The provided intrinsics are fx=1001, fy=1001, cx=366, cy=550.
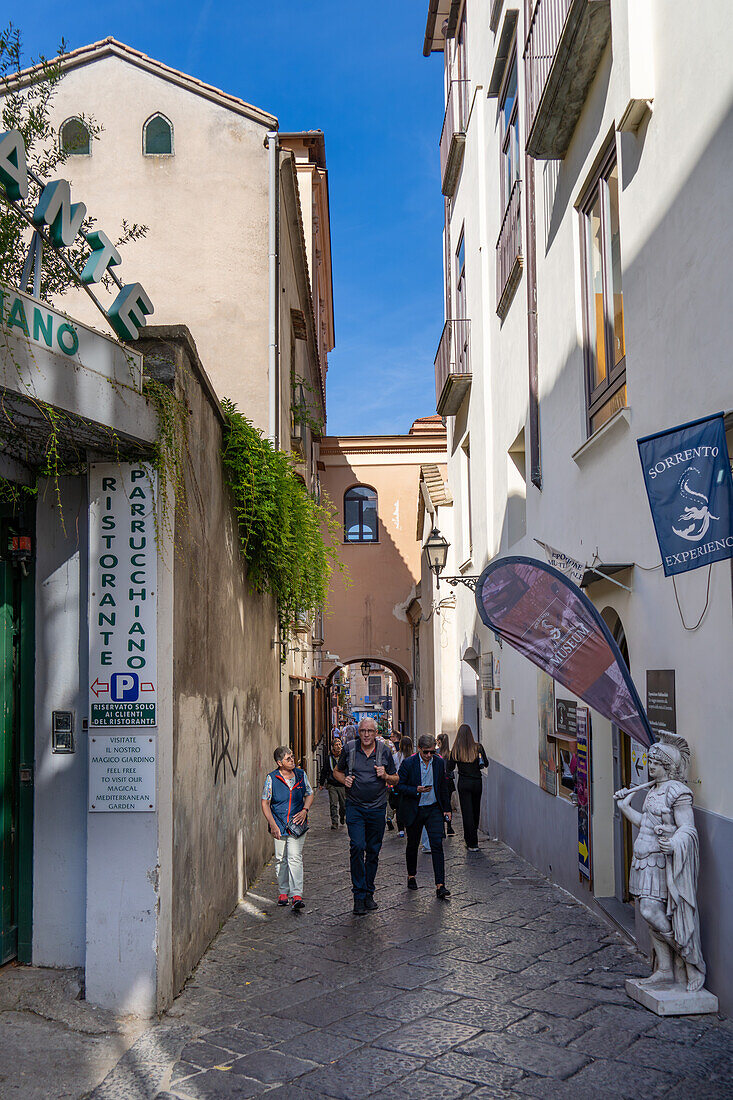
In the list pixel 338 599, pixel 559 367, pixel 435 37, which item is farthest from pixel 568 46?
pixel 338 599

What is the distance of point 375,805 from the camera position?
9141mm

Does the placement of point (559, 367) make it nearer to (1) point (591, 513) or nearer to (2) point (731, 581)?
(1) point (591, 513)

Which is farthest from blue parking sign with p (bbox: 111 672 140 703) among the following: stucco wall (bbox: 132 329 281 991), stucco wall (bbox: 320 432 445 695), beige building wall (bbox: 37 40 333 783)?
stucco wall (bbox: 320 432 445 695)

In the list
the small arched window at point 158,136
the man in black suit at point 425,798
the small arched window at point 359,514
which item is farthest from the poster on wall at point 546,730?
the small arched window at point 359,514

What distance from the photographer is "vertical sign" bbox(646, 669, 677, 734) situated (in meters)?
6.53

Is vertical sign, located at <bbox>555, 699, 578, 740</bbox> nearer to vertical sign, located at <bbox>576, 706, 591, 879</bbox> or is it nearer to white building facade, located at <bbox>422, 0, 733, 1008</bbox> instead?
white building facade, located at <bbox>422, 0, 733, 1008</bbox>

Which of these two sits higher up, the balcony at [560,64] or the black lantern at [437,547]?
the balcony at [560,64]

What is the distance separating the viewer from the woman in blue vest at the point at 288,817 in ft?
29.1

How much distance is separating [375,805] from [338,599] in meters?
20.2

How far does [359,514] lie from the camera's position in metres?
30.3

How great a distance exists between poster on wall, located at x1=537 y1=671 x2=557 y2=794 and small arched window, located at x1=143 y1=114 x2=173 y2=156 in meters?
9.58

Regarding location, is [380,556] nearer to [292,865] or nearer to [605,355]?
[292,865]

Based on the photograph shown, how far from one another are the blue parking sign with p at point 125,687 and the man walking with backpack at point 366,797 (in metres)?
3.30

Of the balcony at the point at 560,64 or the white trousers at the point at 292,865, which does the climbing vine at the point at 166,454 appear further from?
the balcony at the point at 560,64
